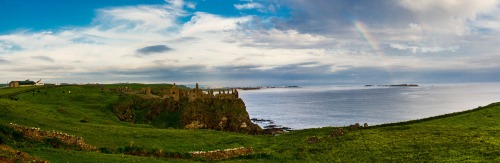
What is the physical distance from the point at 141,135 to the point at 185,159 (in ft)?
53.4

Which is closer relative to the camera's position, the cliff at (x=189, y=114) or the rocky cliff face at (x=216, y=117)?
the cliff at (x=189, y=114)

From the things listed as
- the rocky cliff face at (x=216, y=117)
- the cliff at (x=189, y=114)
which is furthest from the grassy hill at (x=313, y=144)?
the rocky cliff face at (x=216, y=117)

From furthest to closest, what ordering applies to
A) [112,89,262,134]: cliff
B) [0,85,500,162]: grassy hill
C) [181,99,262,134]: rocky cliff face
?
[181,99,262,134]: rocky cliff face → [112,89,262,134]: cliff → [0,85,500,162]: grassy hill

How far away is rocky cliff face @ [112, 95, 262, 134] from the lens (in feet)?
360

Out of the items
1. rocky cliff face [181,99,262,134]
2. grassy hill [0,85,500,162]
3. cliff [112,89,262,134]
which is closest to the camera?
grassy hill [0,85,500,162]

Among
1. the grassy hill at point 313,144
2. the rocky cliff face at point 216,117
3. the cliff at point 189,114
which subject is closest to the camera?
the grassy hill at point 313,144

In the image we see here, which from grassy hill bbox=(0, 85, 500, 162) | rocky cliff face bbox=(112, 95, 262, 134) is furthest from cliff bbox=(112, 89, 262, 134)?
grassy hill bbox=(0, 85, 500, 162)

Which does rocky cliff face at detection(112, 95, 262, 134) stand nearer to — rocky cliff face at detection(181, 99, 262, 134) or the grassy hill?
rocky cliff face at detection(181, 99, 262, 134)

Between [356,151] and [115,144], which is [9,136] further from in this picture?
[356,151]

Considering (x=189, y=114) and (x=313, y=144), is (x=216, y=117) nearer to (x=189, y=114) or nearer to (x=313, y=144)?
(x=189, y=114)

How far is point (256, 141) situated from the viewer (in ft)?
152

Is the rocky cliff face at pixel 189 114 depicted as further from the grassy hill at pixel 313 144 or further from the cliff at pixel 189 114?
the grassy hill at pixel 313 144

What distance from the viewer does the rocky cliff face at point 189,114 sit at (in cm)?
10988

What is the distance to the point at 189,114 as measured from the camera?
114 meters
